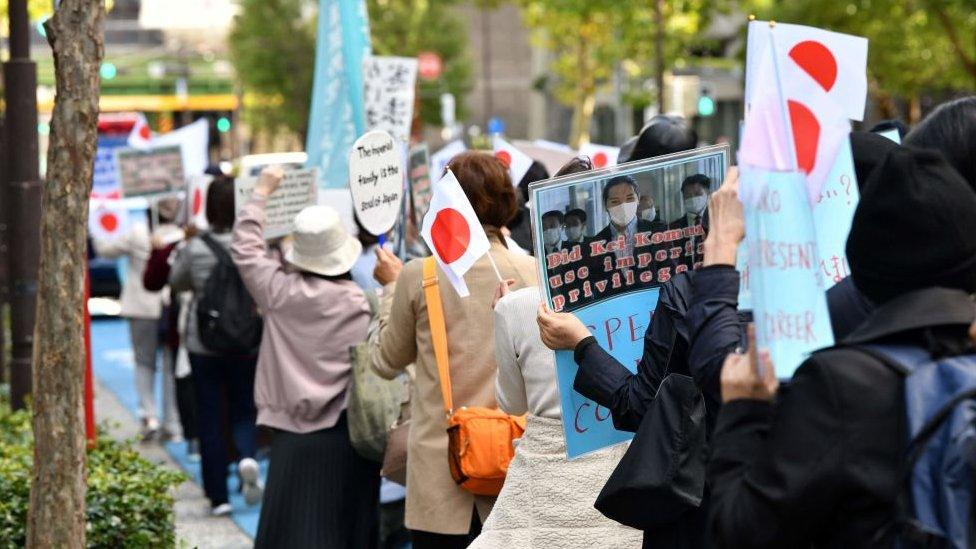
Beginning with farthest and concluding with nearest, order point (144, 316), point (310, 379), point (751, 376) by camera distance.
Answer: point (144, 316) → point (310, 379) → point (751, 376)

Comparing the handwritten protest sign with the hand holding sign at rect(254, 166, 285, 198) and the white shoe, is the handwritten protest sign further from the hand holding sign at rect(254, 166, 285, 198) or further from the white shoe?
the white shoe

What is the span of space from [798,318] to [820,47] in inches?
22.6

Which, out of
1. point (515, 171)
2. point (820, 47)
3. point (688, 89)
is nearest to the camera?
point (820, 47)

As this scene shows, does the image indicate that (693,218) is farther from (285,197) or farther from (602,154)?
(602,154)

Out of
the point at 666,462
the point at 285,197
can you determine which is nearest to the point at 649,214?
the point at 666,462

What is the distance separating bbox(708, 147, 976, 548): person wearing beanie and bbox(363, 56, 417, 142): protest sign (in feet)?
18.6

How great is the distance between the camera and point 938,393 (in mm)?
2541

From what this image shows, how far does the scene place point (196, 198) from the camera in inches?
389

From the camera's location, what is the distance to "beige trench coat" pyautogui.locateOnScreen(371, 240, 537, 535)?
524 cm

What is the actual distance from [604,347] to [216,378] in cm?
514

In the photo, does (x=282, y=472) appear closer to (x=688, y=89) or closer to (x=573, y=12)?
(x=688, y=89)

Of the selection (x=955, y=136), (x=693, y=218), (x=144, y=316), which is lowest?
(x=144, y=316)

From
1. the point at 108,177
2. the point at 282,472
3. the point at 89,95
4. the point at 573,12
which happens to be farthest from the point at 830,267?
the point at 573,12

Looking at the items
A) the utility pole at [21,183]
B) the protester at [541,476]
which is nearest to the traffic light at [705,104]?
the utility pole at [21,183]
